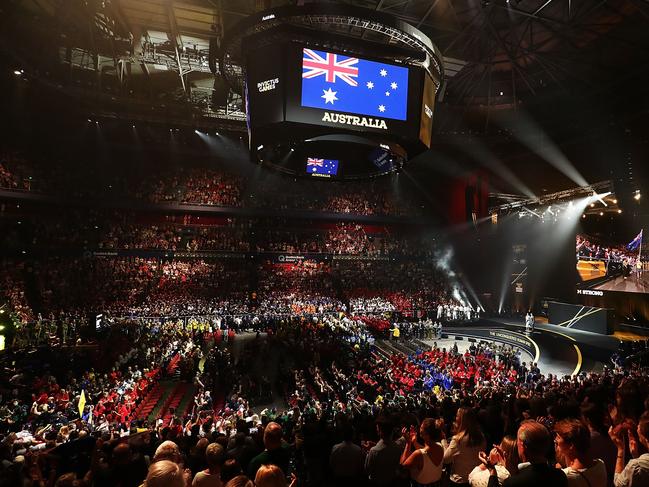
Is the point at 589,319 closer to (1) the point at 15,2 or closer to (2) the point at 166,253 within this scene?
(2) the point at 166,253

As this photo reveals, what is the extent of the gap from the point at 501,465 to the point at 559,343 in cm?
1867

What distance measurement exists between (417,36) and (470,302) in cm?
2787

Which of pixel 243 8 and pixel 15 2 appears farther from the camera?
pixel 15 2

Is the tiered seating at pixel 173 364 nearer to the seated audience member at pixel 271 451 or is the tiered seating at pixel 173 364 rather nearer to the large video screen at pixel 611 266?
the seated audience member at pixel 271 451

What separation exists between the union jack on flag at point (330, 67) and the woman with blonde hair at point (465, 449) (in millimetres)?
5873

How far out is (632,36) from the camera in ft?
42.5

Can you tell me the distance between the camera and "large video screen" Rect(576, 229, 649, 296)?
20.1 metres

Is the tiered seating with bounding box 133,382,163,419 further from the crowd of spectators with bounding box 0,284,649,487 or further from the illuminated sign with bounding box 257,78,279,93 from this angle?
the illuminated sign with bounding box 257,78,279,93

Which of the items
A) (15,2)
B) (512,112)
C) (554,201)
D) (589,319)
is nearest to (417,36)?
(512,112)

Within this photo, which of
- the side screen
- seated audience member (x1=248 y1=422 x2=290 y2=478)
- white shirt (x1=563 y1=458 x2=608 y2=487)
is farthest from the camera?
the side screen

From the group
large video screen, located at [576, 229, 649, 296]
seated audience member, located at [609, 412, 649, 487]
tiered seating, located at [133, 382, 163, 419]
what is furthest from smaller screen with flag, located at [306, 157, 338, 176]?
large video screen, located at [576, 229, 649, 296]

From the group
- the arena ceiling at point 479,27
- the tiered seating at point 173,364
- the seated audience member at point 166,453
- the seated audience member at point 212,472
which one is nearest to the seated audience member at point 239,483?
the seated audience member at point 212,472

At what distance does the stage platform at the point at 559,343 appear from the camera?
15.3 meters

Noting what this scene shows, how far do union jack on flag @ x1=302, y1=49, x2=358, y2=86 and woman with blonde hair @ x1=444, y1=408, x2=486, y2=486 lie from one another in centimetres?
587
